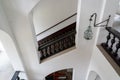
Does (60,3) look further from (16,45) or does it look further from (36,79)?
(36,79)

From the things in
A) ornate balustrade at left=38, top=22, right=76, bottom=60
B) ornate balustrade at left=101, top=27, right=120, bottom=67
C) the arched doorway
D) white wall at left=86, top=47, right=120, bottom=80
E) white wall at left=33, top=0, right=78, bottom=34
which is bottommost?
white wall at left=86, top=47, right=120, bottom=80

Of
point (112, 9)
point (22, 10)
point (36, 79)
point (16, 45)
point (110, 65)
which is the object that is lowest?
point (110, 65)

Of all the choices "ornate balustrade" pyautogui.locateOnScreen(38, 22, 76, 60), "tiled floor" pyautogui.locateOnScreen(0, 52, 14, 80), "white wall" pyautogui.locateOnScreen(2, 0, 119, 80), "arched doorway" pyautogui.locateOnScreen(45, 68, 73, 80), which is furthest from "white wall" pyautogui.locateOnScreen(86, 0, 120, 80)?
"arched doorway" pyautogui.locateOnScreen(45, 68, 73, 80)

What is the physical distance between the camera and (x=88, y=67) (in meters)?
3.52

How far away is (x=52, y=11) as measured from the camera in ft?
14.1

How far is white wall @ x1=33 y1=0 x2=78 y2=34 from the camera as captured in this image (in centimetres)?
416

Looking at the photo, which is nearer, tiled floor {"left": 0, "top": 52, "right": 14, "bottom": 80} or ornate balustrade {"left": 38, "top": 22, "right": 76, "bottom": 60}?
ornate balustrade {"left": 38, "top": 22, "right": 76, "bottom": 60}

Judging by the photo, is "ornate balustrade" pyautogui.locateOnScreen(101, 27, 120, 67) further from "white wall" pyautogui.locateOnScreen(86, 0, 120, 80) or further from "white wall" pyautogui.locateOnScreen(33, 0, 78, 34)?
"white wall" pyautogui.locateOnScreen(33, 0, 78, 34)

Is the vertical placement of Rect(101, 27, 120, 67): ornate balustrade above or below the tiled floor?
below

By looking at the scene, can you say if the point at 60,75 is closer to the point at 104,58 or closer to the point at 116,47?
the point at 104,58

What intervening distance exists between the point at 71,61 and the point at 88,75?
77 cm

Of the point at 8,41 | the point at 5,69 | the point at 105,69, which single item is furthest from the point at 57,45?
the point at 5,69

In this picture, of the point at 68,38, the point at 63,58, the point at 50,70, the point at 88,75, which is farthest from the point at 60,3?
the point at 88,75

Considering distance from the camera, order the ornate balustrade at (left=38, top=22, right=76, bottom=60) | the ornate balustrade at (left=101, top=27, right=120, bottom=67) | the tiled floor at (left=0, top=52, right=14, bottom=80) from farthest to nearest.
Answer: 1. the tiled floor at (left=0, top=52, right=14, bottom=80)
2. the ornate balustrade at (left=38, top=22, right=76, bottom=60)
3. the ornate balustrade at (left=101, top=27, right=120, bottom=67)
